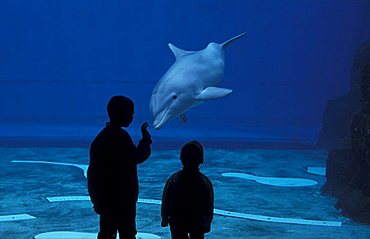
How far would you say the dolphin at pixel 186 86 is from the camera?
6.94m

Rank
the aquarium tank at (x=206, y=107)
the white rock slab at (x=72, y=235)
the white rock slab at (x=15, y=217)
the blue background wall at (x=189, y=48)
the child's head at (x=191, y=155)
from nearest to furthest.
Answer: the child's head at (x=191, y=155) → the white rock slab at (x=72, y=235) → the white rock slab at (x=15, y=217) → the aquarium tank at (x=206, y=107) → the blue background wall at (x=189, y=48)

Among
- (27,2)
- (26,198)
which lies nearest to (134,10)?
(27,2)

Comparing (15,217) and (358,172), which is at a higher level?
(358,172)

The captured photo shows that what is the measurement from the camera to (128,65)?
3675cm

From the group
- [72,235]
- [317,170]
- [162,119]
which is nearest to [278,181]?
[317,170]

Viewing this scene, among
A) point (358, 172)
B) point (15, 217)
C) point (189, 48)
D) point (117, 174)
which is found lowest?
point (15, 217)

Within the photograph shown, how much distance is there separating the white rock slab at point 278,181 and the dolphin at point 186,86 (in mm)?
3887

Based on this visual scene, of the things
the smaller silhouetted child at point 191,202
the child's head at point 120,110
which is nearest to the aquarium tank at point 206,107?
the smaller silhouetted child at point 191,202

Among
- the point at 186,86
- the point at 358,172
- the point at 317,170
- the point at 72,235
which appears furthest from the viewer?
the point at 317,170

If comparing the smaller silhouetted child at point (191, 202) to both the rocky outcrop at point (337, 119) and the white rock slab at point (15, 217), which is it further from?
the rocky outcrop at point (337, 119)

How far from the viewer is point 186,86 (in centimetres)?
717

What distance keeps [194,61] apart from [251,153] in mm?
8410

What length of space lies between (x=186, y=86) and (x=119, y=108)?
3.35 m

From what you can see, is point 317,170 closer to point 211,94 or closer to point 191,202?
point 211,94
